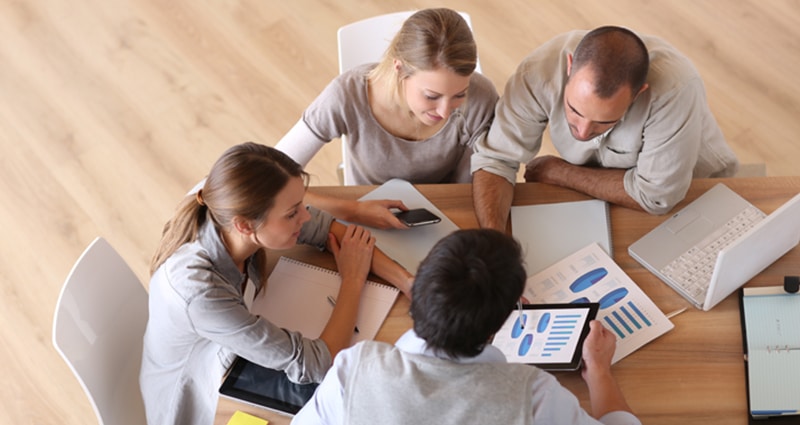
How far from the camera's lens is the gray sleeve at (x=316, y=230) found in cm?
175

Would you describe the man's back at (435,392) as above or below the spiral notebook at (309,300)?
above

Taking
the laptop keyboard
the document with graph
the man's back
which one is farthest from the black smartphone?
the man's back

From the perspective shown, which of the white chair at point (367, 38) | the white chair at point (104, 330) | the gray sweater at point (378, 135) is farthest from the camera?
the white chair at point (367, 38)

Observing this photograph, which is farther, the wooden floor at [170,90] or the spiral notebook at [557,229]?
the wooden floor at [170,90]

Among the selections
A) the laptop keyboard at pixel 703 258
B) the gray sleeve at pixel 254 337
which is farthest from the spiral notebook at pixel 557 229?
the gray sleeve at pixel 254 337

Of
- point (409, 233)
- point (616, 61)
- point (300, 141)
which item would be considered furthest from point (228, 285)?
point (616, 61)

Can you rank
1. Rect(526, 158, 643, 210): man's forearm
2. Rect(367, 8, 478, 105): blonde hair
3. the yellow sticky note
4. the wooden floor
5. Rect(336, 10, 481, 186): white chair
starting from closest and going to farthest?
the yellow sticky note
Rect(367, 8, 478, 105): blonde hair
Rect(526, 158, 643, 210): man's forearm
Rect(336, 10, 481, 186): white chair
the wooden floor

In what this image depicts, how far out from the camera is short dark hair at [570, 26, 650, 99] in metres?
1.60

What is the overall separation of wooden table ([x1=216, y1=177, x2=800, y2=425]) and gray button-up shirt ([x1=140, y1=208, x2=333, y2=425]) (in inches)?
4.5

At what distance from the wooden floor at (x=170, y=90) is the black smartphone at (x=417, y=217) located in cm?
115

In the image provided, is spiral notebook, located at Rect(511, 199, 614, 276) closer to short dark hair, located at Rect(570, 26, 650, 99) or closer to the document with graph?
the document with graph

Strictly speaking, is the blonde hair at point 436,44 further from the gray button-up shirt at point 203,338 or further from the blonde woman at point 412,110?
the gray button-up shirt at point 203,338

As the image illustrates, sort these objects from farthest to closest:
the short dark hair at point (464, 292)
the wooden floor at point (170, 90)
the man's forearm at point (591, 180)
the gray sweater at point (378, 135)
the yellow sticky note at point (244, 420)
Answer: the wooden floor at point (170, 90) → the gray sweater at point (378, 135) → the man's forearm at point (591, 180) → the yellow sticky note at point (244, 420) → the short dark hair at point (464, 292)

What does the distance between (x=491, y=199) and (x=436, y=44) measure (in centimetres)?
37
